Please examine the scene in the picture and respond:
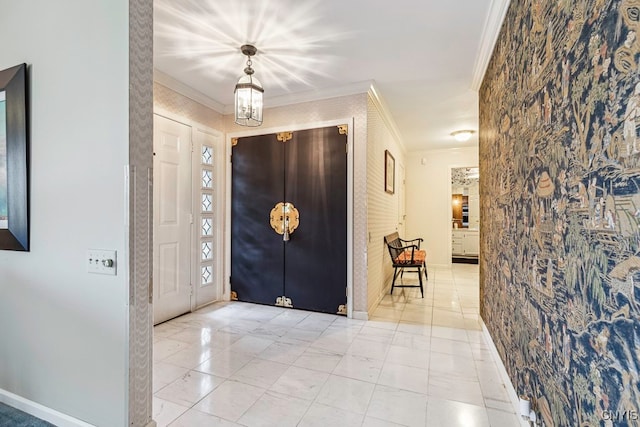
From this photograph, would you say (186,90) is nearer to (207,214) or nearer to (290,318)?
(207,214)

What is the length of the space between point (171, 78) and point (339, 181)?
2.19 metres

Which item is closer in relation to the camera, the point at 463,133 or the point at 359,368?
the point at 359,368

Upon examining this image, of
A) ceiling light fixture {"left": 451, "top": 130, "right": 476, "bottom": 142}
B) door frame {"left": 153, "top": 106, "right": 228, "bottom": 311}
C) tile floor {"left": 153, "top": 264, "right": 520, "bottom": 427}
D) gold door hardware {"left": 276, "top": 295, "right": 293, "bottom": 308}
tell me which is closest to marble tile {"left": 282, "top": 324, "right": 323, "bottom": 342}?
tile floor {"left": 153, "top": 264, "right": 520, "bottom": 427}

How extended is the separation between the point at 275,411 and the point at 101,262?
1.30m

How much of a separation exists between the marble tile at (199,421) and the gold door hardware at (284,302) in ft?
6.82

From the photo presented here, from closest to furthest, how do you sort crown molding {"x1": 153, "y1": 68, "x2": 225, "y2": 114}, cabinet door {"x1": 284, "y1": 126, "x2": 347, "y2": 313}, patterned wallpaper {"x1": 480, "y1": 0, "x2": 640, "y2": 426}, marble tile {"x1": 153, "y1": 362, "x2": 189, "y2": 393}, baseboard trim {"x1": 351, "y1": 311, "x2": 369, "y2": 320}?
patterned wallpaper {"x1": 480, "y1": 0, "x2": 640, "y2": 426} → marble tile {"x1": 153, "y1": 362, "x2": 189, "y2": 393} → crown molding {"x1": 153, "y1": 68, "x2": 225, "y2": 114} → baseboard trim {"x1": 351, "y1": 311, "x2": 369, "y2": 320} → cabinet door {"x1": 284, "y1": 126, "x2": 347, "y2": 313}

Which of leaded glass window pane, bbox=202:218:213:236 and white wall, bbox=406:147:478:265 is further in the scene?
white wall, bbox=406:147:478:265

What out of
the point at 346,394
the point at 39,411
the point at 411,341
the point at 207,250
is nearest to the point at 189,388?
the point at 39,411

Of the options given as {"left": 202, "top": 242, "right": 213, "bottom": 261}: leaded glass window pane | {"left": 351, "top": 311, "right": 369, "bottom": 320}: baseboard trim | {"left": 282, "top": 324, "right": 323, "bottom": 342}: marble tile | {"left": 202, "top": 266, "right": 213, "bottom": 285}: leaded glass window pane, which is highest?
{"left": 202, "top": 242, "right": 213, "bottom": 261}: leaded glass window pane

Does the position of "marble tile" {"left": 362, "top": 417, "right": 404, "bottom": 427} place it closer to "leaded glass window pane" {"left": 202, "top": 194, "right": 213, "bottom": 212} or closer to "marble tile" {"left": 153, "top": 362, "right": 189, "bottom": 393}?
"marble tile" {"left": 153, "top": 362, "right": 189, "bottom": 393}

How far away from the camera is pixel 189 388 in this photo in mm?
2088

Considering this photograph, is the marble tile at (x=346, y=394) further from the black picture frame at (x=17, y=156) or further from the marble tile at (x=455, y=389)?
the black picture frame at (x=17, y=156)

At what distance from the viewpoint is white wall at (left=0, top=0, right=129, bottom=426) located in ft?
4.74

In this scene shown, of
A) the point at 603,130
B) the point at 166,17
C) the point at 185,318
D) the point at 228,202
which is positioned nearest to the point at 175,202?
the point at 228,202
